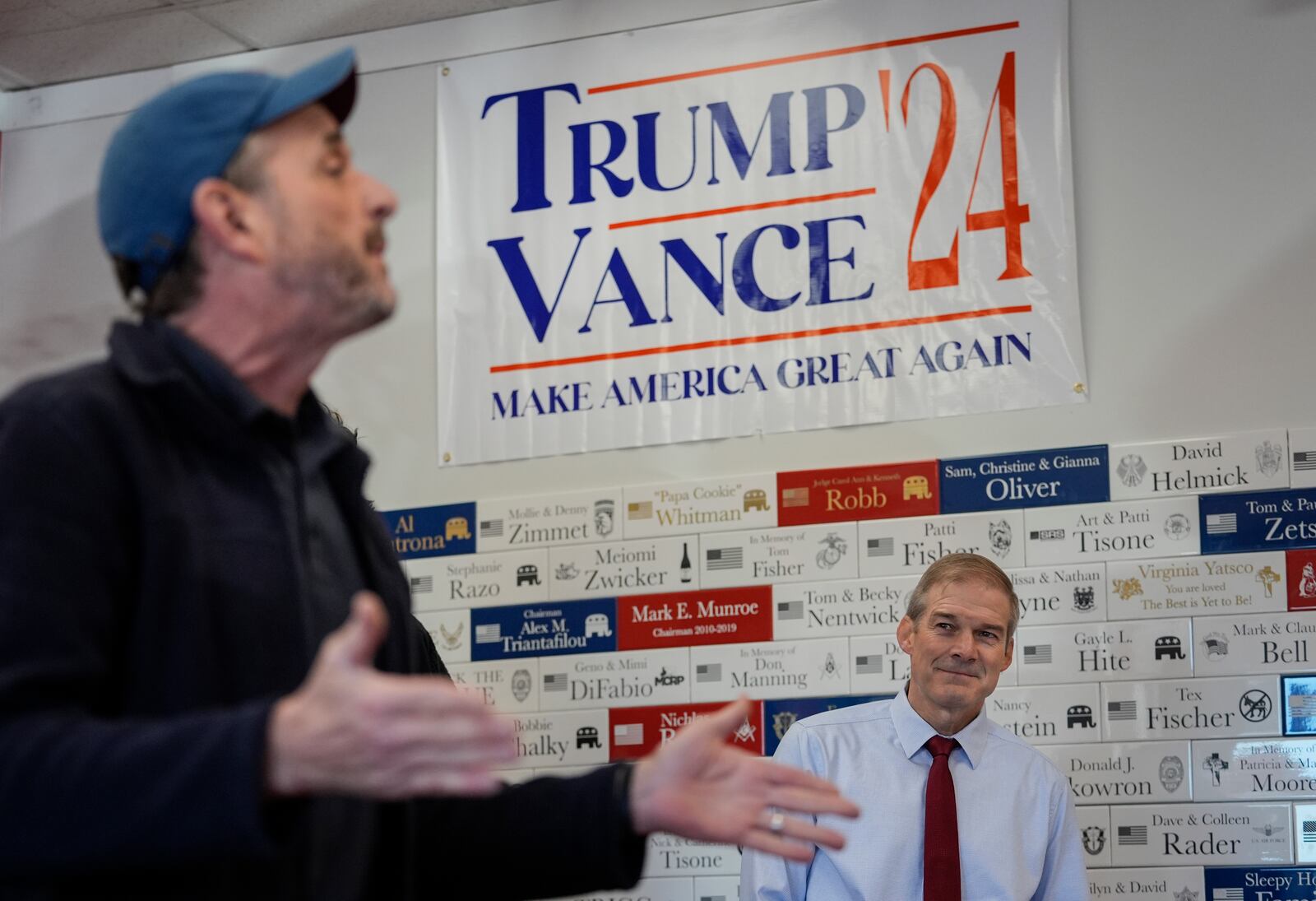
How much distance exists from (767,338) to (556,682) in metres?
1.19

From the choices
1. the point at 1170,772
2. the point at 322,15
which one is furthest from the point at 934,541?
the point at 322,15

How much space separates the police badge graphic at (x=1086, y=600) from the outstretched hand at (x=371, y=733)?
10.8 ft

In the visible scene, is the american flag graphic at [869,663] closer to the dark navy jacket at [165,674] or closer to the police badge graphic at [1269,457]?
the police badge graphic at [1269,457]

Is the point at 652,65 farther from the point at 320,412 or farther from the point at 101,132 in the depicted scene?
the point at 320,412

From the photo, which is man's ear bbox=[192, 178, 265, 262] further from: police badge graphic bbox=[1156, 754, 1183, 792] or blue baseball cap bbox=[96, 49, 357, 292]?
police badge graphic bbox=[1156, 754, 1183, 792]

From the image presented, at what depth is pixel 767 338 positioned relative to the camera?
14.6 ft

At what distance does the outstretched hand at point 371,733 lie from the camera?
0.98 m

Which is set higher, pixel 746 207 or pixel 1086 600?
pixel 746 207

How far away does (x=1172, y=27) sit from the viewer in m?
4.23

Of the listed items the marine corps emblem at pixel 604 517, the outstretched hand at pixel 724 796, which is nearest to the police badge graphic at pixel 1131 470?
the marine corps emblem at pixel 604 517

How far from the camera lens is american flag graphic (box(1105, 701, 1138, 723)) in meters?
Result: 3.99

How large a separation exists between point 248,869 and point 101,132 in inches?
182

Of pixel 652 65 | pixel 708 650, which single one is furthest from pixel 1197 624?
pixel 652 65

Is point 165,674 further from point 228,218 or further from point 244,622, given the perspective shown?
point 228,218
